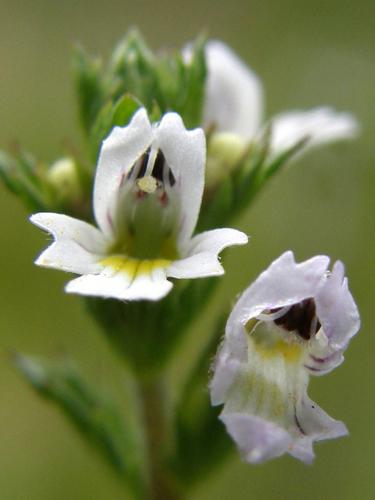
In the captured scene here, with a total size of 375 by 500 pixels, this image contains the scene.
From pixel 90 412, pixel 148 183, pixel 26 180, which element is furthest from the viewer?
pixel 90 412

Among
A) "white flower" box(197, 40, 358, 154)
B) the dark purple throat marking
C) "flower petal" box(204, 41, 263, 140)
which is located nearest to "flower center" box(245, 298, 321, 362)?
the dark purple throat marking

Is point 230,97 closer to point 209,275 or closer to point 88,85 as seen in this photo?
point 88,85

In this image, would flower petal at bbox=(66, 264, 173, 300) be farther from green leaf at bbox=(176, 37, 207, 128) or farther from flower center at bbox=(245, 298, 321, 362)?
green leaf at bbox=(176, 37, 207, 128)

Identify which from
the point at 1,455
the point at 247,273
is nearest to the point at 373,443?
the point at 247,273

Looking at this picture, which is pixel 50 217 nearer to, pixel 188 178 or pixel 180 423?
pixel 188 178

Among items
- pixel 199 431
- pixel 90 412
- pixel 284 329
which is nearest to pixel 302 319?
pixel 284 329
